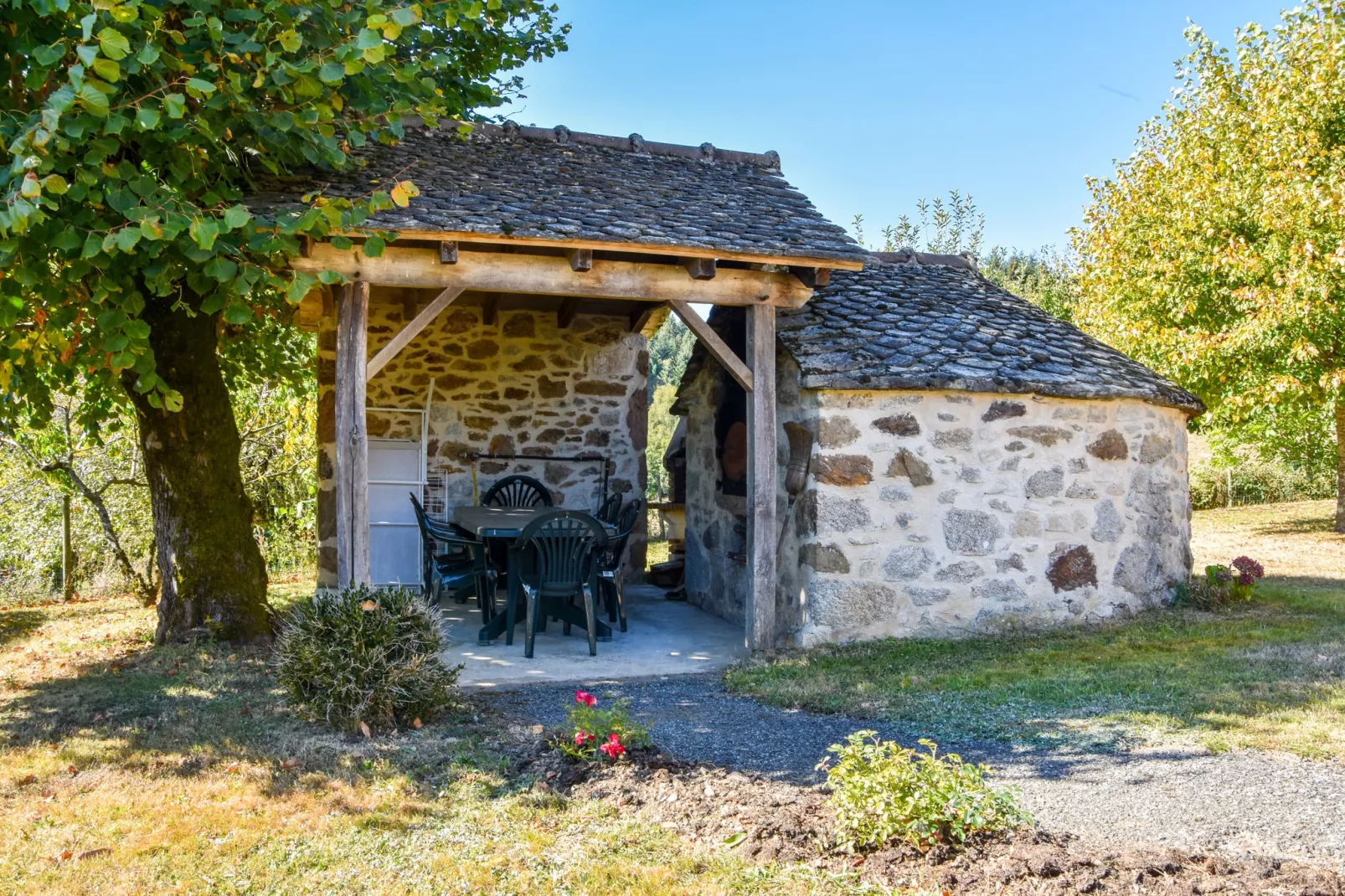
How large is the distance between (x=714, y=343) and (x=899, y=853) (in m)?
4.01

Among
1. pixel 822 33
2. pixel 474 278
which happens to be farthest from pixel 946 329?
pixel 822 33

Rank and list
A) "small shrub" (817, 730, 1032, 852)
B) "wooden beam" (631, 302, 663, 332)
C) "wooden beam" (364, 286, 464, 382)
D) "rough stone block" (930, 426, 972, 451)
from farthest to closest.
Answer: "wooden beam" (631, 302, 663, 332)
"rough stone block" (930, 426, 972, 451)
"wooden beam" (364, 286, 464, 382)
"small shrub" (817, 730, 1032, 852)

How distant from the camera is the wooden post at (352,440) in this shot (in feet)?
18.9

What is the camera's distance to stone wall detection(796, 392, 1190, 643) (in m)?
6.61

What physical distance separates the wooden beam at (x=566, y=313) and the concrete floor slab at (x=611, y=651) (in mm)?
2950

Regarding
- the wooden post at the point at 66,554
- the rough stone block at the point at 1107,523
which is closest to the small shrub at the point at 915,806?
the rough stone block at the point at 1107,523

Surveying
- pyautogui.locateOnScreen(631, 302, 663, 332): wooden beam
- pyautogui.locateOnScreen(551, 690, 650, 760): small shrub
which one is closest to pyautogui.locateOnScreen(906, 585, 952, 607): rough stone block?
pyautogui.locateOnScreen(551, 690, 650, 760): small shrub

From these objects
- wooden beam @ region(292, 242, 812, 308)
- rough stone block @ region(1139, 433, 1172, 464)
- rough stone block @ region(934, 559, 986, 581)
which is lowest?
rough stone block @ region(934, 559, 986, 581)

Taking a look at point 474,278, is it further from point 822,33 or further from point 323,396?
point 822,33

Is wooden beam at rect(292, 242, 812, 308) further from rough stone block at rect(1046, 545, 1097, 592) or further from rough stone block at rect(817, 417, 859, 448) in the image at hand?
rough stone block at rect(1046, 545, 1097, 592)

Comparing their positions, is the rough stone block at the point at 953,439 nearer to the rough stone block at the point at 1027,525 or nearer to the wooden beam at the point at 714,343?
the rough stone block at the point at 1027,525

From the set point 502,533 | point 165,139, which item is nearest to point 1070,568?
point 502,533

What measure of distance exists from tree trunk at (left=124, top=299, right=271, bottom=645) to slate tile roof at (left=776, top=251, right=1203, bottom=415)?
3.89 meters

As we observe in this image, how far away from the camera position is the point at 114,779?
13.3ft
